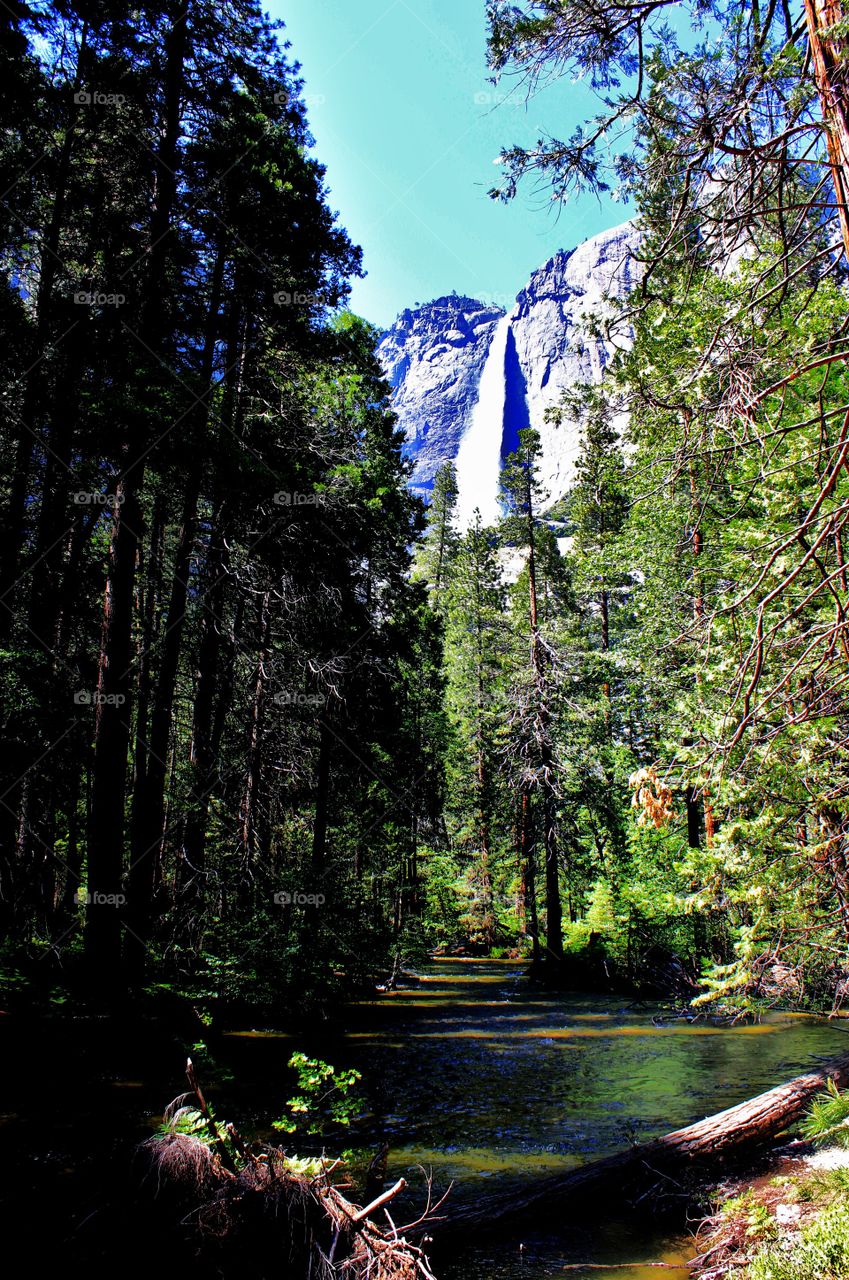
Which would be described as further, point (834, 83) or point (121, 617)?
point (121, 617)

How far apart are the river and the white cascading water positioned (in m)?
114

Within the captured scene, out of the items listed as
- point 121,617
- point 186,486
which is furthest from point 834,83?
point 186,486

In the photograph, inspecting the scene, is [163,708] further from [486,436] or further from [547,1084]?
[486,436]

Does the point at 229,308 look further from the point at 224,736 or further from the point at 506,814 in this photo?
the point at 506,814

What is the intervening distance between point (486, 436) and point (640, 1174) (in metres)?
161

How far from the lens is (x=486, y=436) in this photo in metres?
157

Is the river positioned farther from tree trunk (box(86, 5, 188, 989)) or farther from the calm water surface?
tree trunk (box(86, 5, 188, 989))

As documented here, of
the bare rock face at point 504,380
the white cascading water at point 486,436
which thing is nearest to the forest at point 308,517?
the white cascading water at point 486,436

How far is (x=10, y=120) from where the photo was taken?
8477mm

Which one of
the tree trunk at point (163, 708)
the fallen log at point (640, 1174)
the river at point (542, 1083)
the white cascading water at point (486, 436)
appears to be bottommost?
the river at point (542, 1083)

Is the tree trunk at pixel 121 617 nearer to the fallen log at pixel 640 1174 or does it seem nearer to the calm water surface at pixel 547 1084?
the calm water surface at pixel 547 1084

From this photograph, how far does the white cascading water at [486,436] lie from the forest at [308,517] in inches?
4349

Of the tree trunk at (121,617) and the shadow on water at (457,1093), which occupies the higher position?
the tree trunk at (121,617)

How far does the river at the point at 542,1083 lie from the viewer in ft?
16.4
